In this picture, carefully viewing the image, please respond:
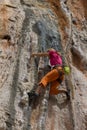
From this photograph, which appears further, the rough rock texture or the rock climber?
the rock climber

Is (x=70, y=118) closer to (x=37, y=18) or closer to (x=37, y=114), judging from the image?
(x=37, y=114)

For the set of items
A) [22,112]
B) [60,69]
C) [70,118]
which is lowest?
[70,118]

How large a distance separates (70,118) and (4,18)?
138 inches

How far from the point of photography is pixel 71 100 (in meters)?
9.75

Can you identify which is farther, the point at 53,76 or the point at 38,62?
the point at 38,62

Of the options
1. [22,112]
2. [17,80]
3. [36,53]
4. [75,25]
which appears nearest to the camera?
[22,112]

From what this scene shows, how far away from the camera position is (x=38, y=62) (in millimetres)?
9688

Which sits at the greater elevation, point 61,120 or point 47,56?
point 47,56

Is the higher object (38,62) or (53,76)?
(53,76)

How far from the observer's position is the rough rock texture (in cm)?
847

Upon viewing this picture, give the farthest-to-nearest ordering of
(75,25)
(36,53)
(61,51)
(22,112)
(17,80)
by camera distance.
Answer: (75,25) < (61,51) < (36,53) < (17,80) < (22,112)

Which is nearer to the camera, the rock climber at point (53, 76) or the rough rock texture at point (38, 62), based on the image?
the rough rock texture at point (38, 62)

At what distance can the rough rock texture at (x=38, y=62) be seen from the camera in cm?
847

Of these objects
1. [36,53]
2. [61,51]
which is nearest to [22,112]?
[36,53]
